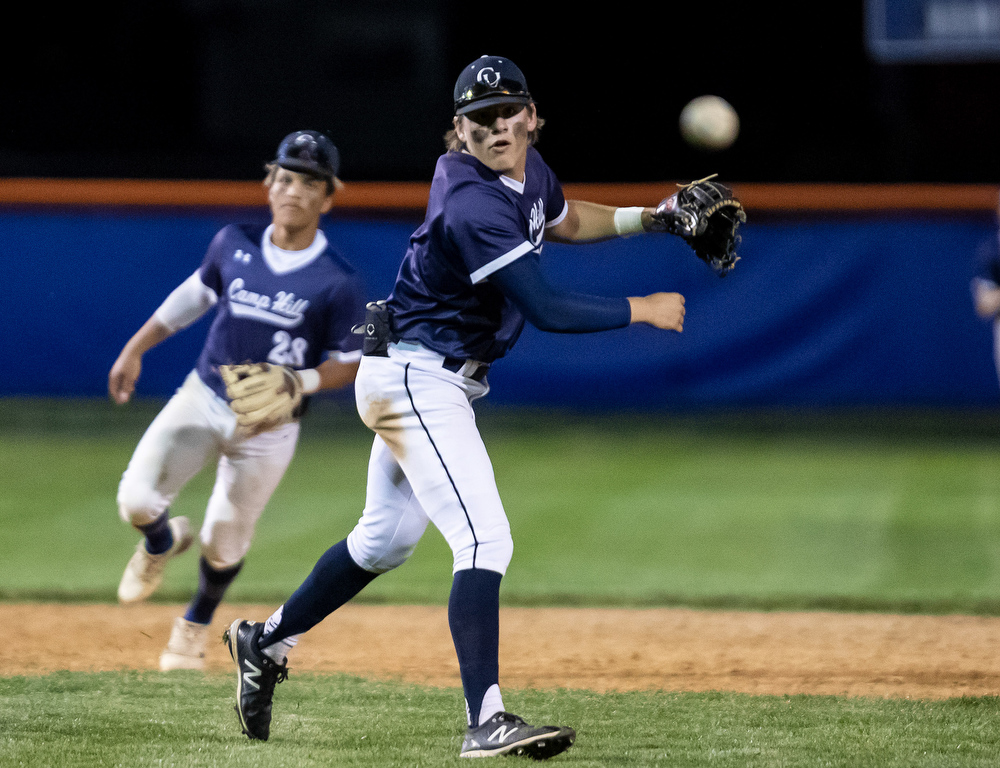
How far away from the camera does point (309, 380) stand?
463 cm

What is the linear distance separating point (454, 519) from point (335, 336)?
1657mm

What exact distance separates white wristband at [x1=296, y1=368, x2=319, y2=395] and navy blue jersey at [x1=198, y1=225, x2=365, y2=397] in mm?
136

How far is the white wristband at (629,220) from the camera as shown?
3.78 meters

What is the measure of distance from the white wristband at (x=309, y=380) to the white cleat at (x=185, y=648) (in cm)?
84

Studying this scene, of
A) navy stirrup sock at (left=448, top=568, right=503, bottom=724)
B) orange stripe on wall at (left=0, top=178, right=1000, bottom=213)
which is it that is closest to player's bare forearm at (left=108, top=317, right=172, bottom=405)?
navy stirrup sock at (left=448, top=568, right=503, bottom=724)

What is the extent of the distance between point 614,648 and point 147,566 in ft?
5.33

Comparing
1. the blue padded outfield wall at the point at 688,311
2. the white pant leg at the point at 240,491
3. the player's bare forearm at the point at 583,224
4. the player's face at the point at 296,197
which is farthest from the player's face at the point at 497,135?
the blue padded outfield wall at the point at 688,311

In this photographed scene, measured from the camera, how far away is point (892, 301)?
930 cm

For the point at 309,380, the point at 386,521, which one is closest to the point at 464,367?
the point at 386,521

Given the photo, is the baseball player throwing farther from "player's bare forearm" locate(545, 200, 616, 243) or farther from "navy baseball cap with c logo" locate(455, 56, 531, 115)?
"player's bare forearm" locate(545, 200, 616, 243)

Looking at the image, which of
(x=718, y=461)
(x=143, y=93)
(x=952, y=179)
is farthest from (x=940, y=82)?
(x=143, y=93)

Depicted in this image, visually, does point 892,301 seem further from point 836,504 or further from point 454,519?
point 454,519

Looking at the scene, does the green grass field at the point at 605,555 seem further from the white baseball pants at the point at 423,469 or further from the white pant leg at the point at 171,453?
the white pant leg at the point at 171,453

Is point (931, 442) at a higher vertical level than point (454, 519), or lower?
lower
